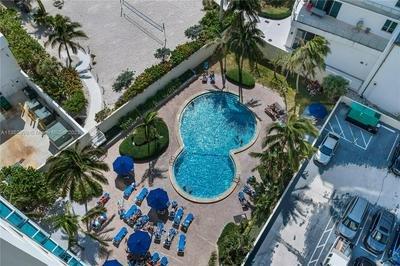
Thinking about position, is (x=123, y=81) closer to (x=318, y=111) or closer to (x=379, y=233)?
(x=318, y=111)

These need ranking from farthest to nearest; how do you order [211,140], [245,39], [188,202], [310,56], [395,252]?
1. [211,140]
2. [245,39]
3. [310,56]
4. [188,202]
5. [395,252]

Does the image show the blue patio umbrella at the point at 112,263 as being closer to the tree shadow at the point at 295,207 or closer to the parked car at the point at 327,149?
the tree shadow at the point at 295,207

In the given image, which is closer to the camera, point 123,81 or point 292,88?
point 123,81

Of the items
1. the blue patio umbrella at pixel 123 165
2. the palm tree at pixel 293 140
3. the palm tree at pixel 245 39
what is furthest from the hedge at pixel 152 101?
the palm tree at pixel 293 140

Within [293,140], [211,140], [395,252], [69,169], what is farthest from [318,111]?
[69,169]

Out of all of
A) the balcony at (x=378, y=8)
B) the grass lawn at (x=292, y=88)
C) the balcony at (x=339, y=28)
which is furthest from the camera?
the grass lawn at (x=292, y=88)

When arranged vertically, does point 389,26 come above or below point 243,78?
above

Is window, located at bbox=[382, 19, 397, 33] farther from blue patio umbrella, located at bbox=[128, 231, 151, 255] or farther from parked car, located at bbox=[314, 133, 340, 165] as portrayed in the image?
blue patio umbrella, located at bbox=[128, 231, 151, 255]
